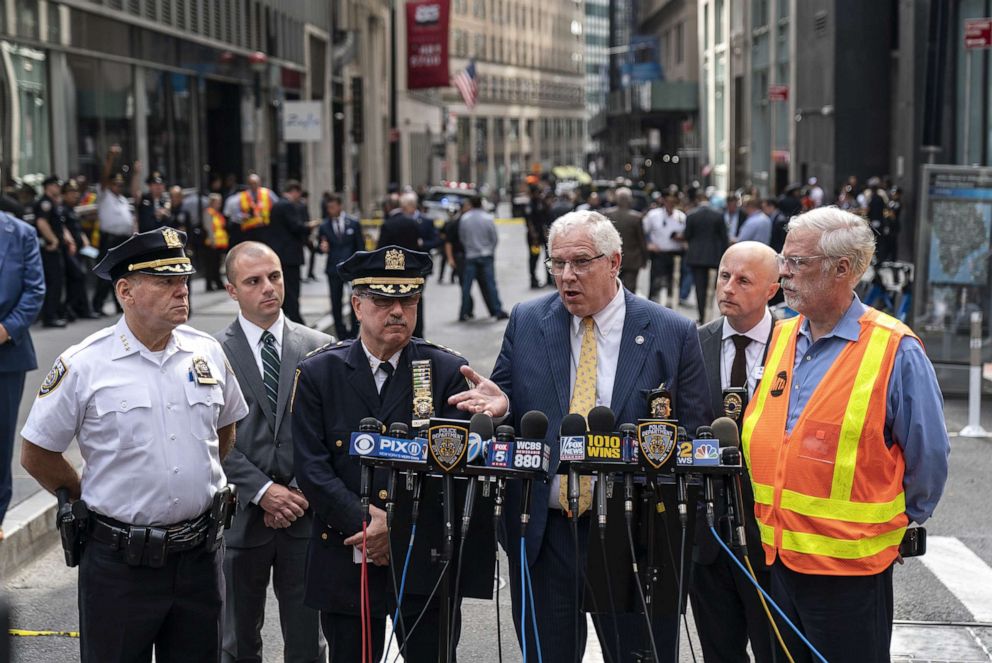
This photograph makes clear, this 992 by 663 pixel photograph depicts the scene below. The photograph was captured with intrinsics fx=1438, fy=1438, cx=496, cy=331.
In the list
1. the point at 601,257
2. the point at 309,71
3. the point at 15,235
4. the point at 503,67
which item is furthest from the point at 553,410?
the point at 503,67

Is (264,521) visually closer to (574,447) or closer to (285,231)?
(574,447)

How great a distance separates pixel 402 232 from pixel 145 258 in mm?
14698

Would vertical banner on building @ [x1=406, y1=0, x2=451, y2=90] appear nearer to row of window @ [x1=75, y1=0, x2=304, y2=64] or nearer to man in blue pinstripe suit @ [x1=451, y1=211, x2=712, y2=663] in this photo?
row of window @ [x1=75, y1=0, x2=304, y2=64]

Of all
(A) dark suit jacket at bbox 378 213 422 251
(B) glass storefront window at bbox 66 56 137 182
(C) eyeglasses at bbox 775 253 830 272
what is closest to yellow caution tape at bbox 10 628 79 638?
(C) eyeglasses at bbox 775 253 830 272

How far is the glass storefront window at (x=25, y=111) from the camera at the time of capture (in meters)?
21.4

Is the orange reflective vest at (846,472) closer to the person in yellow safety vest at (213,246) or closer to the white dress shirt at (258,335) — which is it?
the white dress shirt at (258,335)

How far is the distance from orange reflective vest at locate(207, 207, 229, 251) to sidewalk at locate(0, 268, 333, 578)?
88cm

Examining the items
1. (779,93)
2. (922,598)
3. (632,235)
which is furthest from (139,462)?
(779,93)

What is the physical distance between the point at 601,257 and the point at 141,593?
200cm

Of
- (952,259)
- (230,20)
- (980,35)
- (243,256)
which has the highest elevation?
(230,20)

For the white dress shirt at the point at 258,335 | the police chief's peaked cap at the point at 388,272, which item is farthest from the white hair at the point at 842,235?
the white dress shirt at the point at 258,335

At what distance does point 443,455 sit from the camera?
170 inches

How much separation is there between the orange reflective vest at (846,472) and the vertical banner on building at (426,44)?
2739 inches

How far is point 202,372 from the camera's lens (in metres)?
5.22
